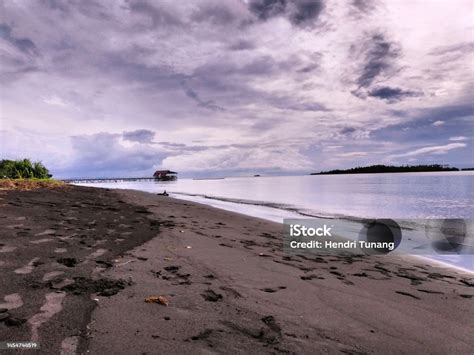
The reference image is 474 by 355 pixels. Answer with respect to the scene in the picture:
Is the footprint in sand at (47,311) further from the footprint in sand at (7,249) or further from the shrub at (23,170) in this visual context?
the shrub at (23,170)

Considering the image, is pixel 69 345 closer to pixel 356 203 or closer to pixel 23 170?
pixel 23 170

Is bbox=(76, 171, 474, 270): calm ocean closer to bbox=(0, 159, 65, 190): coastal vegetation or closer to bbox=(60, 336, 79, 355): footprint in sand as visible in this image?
bbox=(60, 336, 79, 355): footprint in sand

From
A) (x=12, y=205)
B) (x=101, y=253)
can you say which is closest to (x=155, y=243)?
(x=101, y=253)

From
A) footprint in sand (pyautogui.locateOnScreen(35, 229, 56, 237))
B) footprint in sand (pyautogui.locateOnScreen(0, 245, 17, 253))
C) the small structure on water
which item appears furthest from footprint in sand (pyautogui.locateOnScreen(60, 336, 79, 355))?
the small structure on water

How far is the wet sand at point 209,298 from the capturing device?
10.4 feet

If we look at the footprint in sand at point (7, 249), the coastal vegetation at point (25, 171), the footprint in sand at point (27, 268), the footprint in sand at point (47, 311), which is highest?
the coastal vegetation at point (25, 171)

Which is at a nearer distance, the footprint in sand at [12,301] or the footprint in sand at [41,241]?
the footprint in sand at [12,301]

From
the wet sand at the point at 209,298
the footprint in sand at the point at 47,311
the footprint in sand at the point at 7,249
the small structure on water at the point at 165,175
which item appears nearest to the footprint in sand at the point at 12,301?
the wet sand at the point at 209,298

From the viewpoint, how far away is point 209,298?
4.26 m

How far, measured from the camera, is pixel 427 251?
10.4 metres

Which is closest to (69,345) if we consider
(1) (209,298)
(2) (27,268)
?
(1) (209,298)

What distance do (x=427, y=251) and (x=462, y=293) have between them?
494 centimetres

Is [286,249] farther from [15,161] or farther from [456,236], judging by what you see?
[15,161]

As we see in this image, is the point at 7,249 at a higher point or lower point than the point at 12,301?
higher
